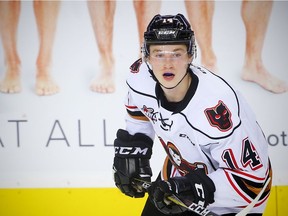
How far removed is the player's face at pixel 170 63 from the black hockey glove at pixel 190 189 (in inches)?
13.3

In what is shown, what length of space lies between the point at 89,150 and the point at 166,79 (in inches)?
47.6

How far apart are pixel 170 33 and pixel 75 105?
1229mm

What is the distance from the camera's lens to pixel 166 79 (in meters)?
2.09

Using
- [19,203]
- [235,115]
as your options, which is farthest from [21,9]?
[235,115]

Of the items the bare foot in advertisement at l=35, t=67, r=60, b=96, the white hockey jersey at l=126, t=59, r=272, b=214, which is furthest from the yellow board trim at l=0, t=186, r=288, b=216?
the white hockey jersey at l=126, t=59, r=272, b=214

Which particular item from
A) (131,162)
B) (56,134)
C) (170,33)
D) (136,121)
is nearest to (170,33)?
(170,33)

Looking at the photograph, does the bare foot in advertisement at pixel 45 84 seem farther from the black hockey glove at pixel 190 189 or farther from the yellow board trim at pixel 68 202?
the black hockey glove at pixel 190 189

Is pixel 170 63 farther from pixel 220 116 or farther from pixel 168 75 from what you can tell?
pixel 220 116

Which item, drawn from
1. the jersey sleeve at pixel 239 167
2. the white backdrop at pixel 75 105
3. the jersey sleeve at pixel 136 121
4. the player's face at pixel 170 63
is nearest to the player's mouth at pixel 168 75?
the player's face at pixel 170 63

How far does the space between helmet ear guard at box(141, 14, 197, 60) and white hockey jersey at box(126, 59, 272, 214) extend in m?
0.14

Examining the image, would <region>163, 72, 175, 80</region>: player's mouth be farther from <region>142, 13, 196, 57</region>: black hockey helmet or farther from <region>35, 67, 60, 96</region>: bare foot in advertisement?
<region>35, 67, 60, 96</region>: bare foot in advertisement

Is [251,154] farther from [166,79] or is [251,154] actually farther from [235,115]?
[166,79]

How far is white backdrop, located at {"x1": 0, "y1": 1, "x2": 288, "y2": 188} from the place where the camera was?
121 inches

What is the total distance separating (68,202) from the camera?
3.22 m
